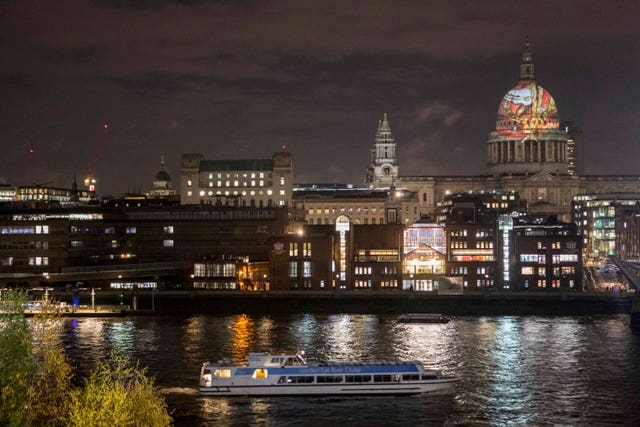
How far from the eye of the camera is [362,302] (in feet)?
362

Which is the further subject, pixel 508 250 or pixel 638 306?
pixel 508 250

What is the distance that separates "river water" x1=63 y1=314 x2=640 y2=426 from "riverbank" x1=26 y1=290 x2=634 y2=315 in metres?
5.05

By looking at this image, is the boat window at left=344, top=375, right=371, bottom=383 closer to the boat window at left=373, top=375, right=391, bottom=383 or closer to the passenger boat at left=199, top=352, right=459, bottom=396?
the passenger boat at left=199, top=352, right=459, bottom=396

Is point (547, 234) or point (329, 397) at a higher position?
point (547, 234)

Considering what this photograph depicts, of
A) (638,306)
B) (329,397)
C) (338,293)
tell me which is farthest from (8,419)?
(338,293)

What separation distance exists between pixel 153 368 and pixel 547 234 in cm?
7303

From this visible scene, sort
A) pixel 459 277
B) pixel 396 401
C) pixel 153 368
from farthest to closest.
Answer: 1. pixel 459 277
2. pixel 153 368
3. pixel 396 401

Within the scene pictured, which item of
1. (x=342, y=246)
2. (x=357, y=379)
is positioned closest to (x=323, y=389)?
(x=357, y=379)

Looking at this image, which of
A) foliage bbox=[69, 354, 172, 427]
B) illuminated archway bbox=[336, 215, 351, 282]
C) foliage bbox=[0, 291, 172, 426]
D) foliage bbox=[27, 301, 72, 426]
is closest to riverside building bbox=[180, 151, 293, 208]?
illuminated archway bbox=[336, 215, 351, 282]

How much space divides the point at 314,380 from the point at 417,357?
14.3 metres

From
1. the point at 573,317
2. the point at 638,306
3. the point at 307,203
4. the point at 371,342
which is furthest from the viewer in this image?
the point at 307,203

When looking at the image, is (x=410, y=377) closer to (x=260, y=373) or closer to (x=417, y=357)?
(x=260, y=373)

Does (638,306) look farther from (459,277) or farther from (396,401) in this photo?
(396,401)

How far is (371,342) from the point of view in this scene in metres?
78.8
